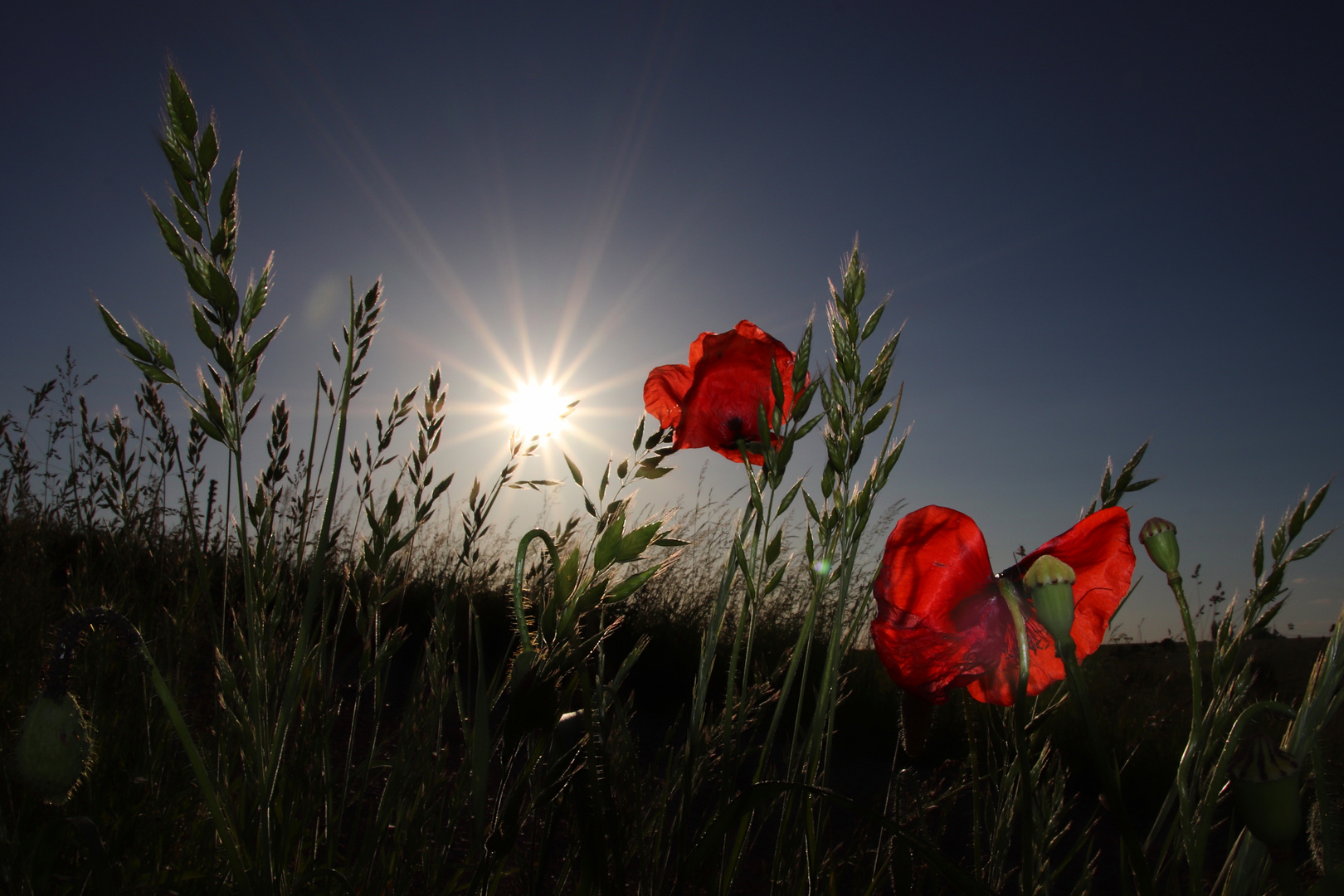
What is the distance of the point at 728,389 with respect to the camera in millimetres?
1168

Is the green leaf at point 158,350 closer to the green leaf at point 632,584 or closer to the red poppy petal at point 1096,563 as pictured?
the green leaf at point 632,584

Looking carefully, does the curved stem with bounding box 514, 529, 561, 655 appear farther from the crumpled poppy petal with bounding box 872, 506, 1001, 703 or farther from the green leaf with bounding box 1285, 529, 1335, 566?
the green leaf with bounding box 1285, 529, 1335, 566

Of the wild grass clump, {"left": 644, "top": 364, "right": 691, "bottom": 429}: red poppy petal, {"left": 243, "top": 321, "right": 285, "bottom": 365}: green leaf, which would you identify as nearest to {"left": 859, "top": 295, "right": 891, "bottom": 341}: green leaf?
the wild grass clump

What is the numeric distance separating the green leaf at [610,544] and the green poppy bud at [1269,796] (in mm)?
454

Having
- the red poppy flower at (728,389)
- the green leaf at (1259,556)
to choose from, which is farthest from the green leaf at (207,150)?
the green leaf at (1259,556)

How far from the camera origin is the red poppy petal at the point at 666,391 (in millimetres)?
1240

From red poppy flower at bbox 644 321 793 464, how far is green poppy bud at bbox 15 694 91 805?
818 mm

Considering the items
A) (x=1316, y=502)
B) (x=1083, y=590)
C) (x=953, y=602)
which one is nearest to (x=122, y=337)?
(x=953, y=602)

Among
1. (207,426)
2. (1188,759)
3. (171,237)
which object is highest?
(171,237)

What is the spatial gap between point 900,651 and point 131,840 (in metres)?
1.38

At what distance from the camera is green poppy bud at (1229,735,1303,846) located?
0.42 m

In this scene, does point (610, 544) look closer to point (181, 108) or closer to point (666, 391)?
point (181, 108)

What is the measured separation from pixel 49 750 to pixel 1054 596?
0.87 metres

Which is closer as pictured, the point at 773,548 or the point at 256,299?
the point at 256,299
